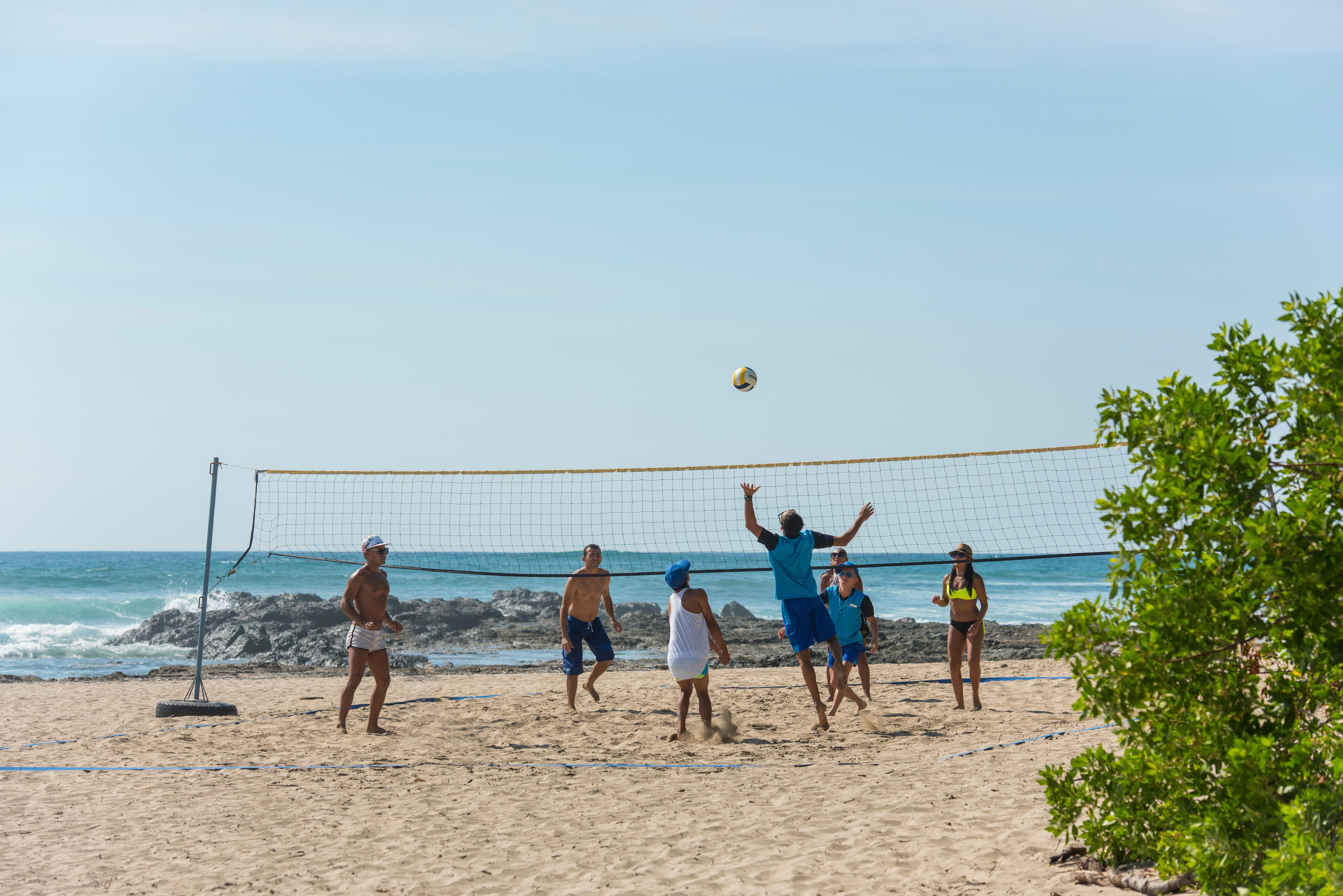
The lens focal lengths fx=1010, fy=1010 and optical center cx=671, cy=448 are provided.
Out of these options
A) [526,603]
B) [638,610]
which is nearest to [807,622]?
[638,610]

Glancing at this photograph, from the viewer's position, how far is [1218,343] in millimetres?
3092

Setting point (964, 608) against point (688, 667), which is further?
point (964, 608)

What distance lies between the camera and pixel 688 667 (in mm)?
7109

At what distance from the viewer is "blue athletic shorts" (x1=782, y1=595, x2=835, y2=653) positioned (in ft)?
24.2

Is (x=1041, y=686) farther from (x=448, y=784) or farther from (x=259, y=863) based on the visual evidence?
(x=259, y=863)

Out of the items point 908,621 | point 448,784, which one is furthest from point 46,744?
point 908,621

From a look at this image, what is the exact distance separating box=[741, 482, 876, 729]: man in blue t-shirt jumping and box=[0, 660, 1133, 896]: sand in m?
0.57

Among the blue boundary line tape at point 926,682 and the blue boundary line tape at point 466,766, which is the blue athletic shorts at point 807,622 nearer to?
the blue boundary line tape at point 466,766

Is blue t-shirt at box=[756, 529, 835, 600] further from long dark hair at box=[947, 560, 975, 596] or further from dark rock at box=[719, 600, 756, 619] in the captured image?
dark rock at box=[719, 600, 756, 619]

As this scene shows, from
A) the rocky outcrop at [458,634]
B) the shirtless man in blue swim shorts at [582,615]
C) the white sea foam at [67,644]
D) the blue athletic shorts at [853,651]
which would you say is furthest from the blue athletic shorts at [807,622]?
the white sea foam at [67,644]

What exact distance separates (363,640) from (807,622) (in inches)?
129

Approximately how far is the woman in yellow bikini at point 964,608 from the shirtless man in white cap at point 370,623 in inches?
167

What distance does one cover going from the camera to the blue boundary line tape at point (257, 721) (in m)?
7.57

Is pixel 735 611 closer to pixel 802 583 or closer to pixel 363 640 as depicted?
pixel 802 583
